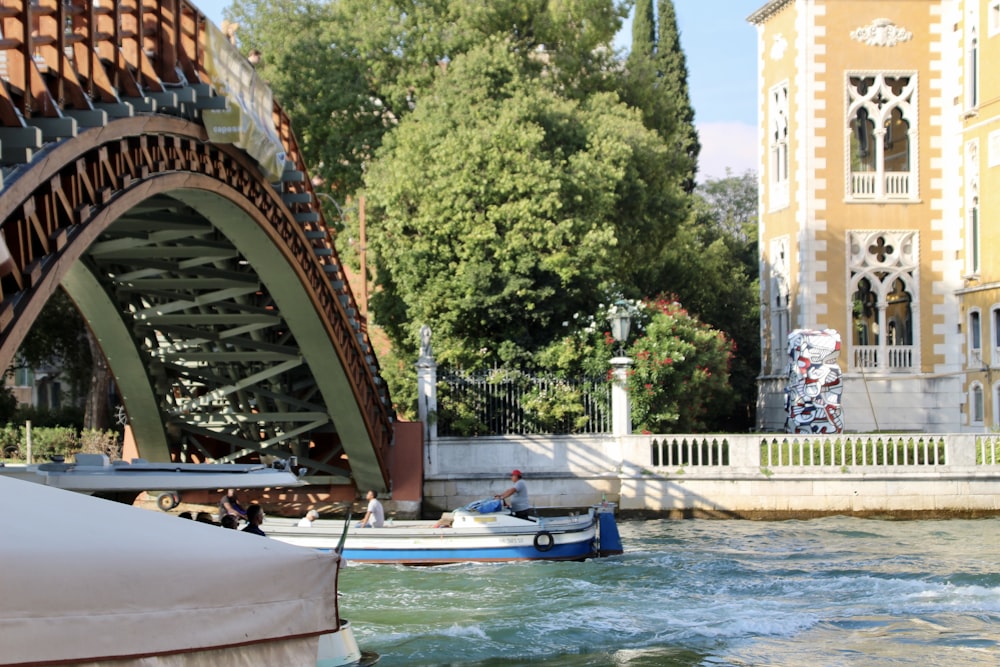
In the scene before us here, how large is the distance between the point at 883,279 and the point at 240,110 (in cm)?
1809

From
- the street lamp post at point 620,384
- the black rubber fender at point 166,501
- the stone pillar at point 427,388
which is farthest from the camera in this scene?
the street lamp post at point 620,384

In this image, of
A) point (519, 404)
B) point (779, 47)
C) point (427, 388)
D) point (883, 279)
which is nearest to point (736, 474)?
point (519, 404)

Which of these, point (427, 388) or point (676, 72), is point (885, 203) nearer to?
point (427, 388)

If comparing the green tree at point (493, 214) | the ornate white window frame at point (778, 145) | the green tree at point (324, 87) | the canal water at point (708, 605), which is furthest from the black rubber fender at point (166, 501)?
the ornate white window frame at point (778, 145)

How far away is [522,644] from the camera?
12.9 metres

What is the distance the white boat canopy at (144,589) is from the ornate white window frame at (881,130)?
24.0 m

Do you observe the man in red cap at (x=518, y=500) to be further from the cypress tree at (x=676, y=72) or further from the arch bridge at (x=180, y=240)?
the cypress tree at (x=676, y=72)

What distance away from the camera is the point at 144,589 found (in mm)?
4699

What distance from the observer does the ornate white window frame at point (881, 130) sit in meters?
27.4

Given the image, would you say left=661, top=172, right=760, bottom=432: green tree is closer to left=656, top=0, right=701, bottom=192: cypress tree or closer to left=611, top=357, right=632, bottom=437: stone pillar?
left=656, top=0, right=701, bottom=192: cypress tree

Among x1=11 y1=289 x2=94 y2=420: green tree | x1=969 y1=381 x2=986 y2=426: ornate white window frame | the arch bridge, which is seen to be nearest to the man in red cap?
the arch bridge

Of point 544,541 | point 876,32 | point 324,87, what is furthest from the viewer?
point 324,87

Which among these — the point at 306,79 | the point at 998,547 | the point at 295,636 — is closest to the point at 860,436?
the point at 998,547

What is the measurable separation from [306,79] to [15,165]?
69.5ft
